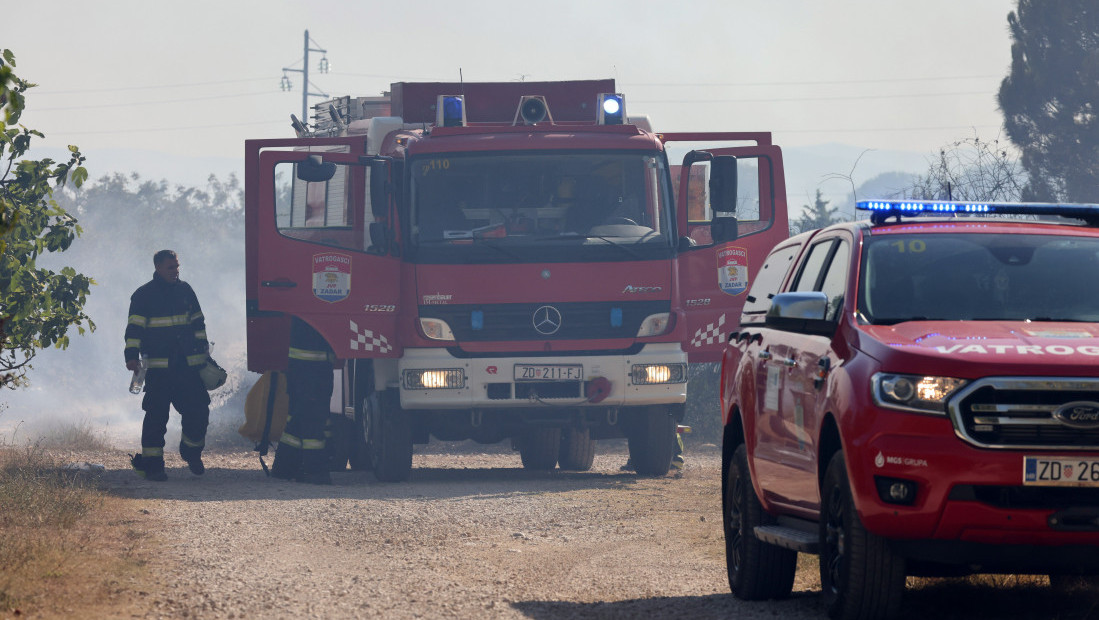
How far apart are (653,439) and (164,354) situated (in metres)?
4.85

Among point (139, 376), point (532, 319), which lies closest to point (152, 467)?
point (139, 376)

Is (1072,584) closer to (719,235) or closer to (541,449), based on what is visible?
(719,235)

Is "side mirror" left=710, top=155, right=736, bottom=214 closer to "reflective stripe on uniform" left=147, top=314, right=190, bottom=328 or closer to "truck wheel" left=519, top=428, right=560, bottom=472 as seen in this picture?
"truck wheel" left=519, top=428, right=560, bottom=472

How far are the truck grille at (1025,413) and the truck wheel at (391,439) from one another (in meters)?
9.46

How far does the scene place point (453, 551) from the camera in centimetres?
1000

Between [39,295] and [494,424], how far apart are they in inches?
189

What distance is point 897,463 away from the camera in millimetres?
6121

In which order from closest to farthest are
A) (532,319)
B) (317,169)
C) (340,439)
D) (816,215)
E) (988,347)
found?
(988,347)
(317,169)
(532,319)
(340,439)
(816,215)

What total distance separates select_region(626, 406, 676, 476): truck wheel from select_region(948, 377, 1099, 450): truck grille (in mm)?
9614

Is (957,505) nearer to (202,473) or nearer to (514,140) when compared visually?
(514,140)

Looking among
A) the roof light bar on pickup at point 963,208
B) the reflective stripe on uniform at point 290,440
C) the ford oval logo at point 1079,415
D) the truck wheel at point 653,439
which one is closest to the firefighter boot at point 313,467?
the reflective stripe on uniform at point 290,440

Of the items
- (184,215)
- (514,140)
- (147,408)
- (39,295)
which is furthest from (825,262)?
(184,215)

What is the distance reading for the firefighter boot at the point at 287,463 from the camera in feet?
51.0

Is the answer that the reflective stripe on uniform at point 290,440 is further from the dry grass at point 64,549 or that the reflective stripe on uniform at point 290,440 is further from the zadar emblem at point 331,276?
the dry grass at point 64,549
